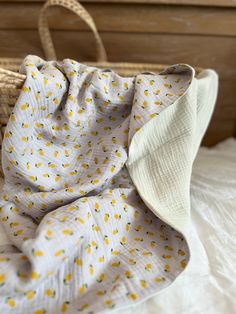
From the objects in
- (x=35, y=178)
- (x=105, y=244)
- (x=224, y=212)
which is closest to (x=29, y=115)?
(x=35, y=178)

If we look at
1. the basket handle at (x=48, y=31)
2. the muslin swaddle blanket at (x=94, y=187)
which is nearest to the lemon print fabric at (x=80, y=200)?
the muslin swaddle blanket at (x=94, y=187)

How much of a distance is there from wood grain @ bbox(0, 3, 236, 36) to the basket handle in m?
0.04

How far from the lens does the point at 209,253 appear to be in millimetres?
565

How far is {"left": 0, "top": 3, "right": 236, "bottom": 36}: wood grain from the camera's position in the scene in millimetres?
849

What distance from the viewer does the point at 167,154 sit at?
0.58m

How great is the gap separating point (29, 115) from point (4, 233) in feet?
0.64

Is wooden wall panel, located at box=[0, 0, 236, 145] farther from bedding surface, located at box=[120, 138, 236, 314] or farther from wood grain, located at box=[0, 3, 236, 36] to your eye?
bedding surface, located at box=[120, 138, 236, 314]

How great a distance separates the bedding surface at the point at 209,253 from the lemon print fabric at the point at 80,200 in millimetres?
34

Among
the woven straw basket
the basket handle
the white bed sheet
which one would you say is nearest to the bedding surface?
the white bed sheet

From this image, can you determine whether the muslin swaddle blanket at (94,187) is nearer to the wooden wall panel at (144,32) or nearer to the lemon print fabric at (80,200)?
the lemon print fabric at (80,200)

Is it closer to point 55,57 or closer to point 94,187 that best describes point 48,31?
point 55,57

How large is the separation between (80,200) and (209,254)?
24 centimetres

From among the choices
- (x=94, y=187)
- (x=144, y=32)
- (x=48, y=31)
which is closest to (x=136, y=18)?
(x=144, y=32)

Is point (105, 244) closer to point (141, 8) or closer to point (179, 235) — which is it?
point (179, 235)
